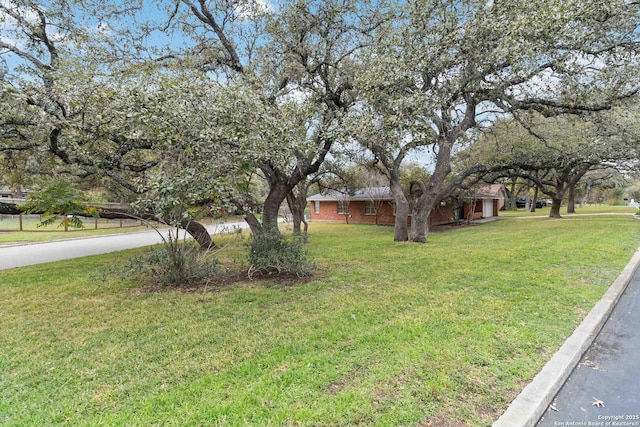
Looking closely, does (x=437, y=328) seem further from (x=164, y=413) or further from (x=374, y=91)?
(x=374, y=91)

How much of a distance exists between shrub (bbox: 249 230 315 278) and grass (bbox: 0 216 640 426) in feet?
1.58

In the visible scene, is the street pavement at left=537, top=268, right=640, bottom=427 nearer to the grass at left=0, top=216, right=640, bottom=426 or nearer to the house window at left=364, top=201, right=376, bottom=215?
the grass at left=0, top=216, right=640, bottom=426

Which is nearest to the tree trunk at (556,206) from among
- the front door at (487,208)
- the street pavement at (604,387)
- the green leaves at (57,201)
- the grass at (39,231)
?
the front door at (487,208)

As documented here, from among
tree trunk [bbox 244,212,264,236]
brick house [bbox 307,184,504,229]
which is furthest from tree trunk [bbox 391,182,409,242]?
brick house [bbox 307,184,504,229]

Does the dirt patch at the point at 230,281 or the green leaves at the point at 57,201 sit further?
the dirt patch at the point at 230,281

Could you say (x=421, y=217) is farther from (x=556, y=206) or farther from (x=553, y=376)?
(x=556, y=206)

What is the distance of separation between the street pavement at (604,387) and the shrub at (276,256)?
4517mm

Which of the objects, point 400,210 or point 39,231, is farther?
point 39,231

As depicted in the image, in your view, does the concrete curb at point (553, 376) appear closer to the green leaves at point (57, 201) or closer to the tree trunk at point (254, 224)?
the tree trunk at point (254, 224)

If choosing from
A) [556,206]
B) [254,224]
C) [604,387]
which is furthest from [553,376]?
[556,206]

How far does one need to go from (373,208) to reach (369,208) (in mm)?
436

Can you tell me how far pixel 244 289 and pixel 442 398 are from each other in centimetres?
410

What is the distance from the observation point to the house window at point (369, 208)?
24.5 m

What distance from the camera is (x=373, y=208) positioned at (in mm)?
24547
